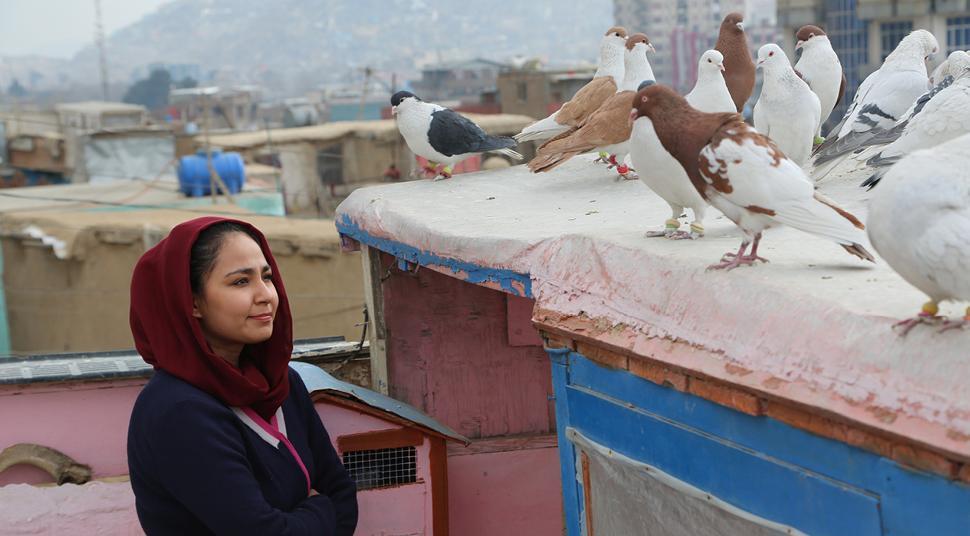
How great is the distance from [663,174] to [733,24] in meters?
1.92

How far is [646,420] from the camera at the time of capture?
3.47 meters

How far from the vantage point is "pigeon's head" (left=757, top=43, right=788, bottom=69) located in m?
4.87

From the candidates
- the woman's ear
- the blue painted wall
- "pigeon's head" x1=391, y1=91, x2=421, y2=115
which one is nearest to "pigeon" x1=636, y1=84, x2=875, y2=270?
the blue painted wall

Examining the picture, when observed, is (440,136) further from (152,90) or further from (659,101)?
(152,90)

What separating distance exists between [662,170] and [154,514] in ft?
6.00

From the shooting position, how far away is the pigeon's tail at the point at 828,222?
3143mm

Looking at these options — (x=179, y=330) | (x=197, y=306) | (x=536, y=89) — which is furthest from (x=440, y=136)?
(x=536, y=89)

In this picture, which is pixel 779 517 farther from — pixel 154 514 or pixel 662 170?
pixel 154 514

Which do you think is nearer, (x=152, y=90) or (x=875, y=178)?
(x=875, y=178)

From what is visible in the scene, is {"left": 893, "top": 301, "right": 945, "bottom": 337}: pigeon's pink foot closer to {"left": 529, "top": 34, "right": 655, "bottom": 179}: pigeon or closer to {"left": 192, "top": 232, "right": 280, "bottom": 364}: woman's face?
{"left": 192, "top": 232, "right": 280, "bottom": 364}: woman's face

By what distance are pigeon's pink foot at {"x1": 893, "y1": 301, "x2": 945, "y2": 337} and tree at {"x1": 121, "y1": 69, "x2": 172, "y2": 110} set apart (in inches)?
4368

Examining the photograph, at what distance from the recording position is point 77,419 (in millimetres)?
5082

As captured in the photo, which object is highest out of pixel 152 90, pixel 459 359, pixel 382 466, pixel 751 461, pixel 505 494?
pixel 152 90

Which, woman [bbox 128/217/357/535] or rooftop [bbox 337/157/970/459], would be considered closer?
rooftop [bbox 337/157/970/459]
